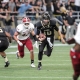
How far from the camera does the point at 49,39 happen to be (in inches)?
540

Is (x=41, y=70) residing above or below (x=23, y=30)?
below

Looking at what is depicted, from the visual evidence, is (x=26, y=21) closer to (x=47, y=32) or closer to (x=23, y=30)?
(x=23, y=30)

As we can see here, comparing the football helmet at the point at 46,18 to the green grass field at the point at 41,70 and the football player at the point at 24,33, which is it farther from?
the green grass field at the point at 41,70

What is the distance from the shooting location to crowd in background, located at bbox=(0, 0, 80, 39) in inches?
925

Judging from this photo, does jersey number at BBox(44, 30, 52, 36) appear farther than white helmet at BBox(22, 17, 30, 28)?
No

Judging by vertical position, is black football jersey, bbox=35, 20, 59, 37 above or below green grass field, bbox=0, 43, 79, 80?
above

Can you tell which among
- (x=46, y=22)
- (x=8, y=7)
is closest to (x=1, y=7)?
(x=8, y=7)

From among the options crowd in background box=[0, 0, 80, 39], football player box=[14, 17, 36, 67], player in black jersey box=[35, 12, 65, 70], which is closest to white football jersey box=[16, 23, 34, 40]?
football player box=[14, 17, 36, 67]

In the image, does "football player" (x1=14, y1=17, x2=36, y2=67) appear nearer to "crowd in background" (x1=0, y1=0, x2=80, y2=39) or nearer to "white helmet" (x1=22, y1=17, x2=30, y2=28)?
"white helmet" (x1=22, y1=17, x2=30, y2=28)

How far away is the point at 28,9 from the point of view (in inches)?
947

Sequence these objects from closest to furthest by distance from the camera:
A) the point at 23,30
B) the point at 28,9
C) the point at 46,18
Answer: the point at 46,18
the point at 23,30
the point at 28,9

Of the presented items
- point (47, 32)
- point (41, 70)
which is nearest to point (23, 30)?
point (47, 32)

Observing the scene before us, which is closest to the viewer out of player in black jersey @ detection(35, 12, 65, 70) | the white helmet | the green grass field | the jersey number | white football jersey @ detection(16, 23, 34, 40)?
the green grass field

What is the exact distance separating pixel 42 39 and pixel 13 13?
35.1ft
